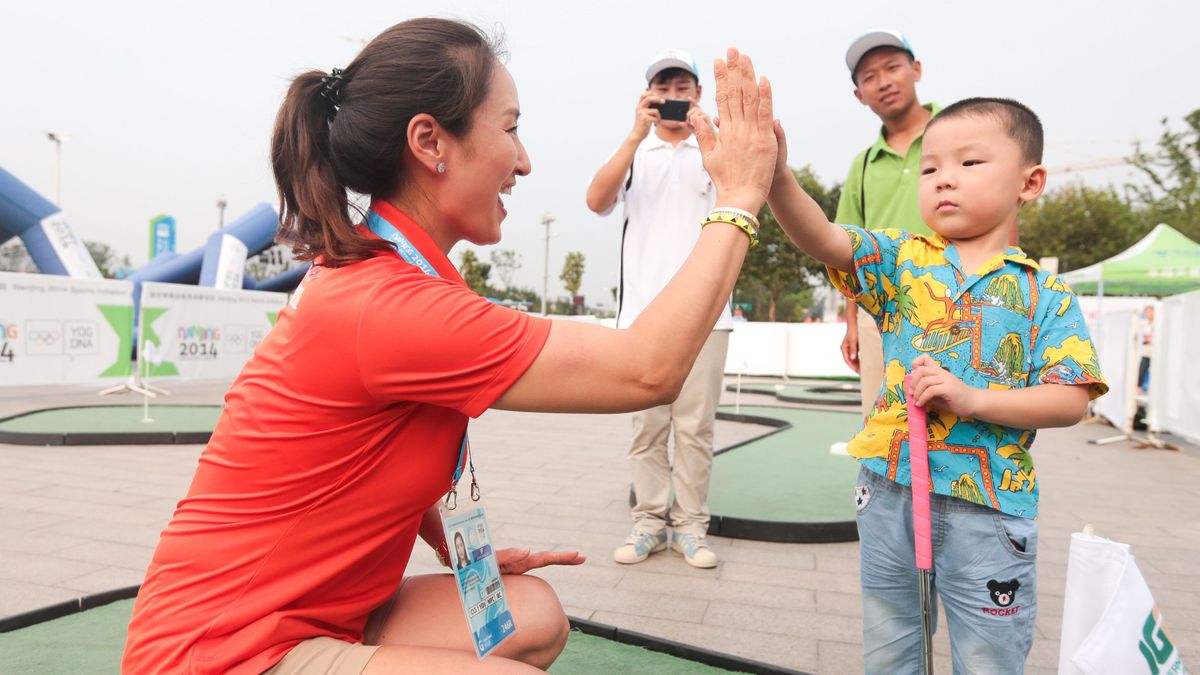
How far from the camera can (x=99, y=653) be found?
2512mm

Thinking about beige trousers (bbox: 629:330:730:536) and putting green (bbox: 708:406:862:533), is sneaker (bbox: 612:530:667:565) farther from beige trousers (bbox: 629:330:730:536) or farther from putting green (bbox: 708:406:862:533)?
putting green (bbox: 708:406:862:533)

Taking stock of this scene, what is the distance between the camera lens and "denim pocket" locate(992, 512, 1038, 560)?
5.58ft

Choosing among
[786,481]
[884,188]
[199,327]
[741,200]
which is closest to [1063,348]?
[741,200]

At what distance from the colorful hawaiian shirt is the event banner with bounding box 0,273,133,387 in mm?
10711

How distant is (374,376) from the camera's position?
1.30 m

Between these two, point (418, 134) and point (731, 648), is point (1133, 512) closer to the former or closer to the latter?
point (731, 648)

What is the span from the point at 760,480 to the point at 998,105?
152 inches

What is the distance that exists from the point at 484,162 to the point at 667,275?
222 cm

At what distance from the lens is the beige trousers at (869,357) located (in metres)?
3.15

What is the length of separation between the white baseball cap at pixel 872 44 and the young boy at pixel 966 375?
1498mm

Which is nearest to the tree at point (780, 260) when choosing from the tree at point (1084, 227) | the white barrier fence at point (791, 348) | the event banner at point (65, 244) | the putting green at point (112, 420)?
the tree at point (1084, 227)

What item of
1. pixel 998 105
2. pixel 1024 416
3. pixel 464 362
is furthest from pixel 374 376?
pixel 998 105

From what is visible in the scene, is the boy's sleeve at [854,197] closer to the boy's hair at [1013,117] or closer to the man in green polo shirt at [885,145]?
the man in green polo shirt at [885,145]

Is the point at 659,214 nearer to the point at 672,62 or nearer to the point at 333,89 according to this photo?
the point at 672,62
